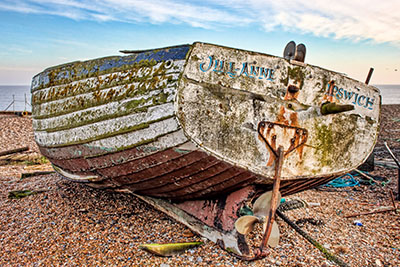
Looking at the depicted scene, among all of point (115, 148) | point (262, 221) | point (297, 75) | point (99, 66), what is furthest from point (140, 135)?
point (297, 75)

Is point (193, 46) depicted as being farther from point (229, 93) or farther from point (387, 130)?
point (387, 130)

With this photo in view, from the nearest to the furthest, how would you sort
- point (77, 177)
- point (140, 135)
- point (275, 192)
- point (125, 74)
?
1. point (275, 192)
2. point (140, 135)
3. point (125, 74)
4. point (77, 177)

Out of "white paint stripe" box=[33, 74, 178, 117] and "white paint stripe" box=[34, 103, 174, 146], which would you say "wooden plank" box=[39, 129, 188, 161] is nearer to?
"white paint stripe" box=[34, 103, 174, 146]

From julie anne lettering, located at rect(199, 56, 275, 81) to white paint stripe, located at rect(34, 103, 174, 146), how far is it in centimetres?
48

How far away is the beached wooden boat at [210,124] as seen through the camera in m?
2.85

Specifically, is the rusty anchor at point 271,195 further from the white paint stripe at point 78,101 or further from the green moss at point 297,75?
the white paint stripe at point 78,101

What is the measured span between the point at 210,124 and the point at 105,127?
3.80 feet

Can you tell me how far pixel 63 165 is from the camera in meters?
4.27

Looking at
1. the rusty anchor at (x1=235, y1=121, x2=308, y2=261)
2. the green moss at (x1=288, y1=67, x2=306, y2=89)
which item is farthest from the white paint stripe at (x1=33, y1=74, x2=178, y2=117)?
the green moss at (x1=288, y1=67, x2=306, y2=89)

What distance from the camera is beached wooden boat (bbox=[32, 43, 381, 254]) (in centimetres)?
285

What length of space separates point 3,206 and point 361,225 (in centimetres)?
480

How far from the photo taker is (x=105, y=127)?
3.33m

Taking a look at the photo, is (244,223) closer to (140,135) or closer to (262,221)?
(262,221)

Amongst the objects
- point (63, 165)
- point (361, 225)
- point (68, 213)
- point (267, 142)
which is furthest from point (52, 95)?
point (361, 225)
